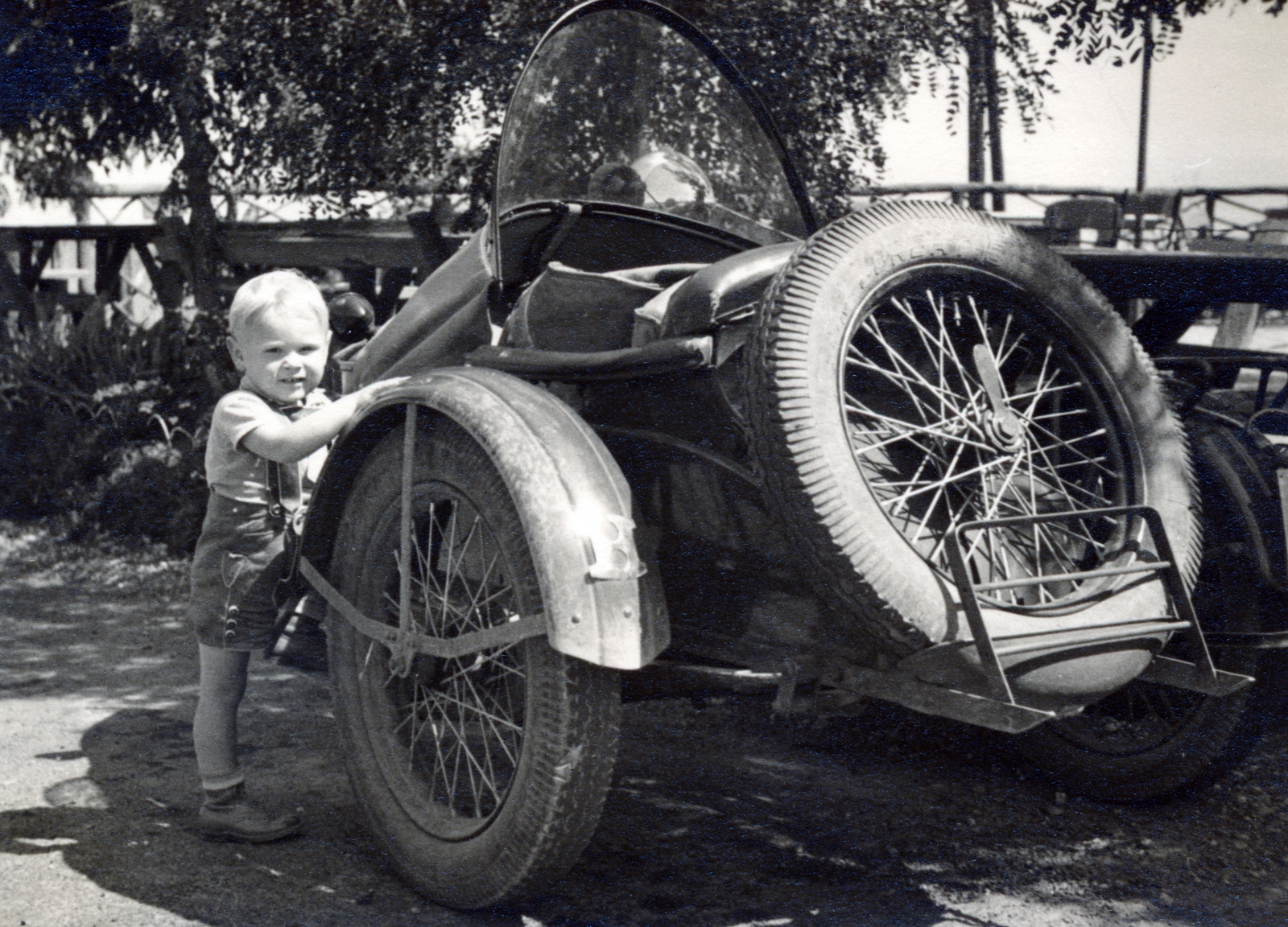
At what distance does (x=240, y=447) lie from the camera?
3.44 meters

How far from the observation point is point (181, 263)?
8.40 meters

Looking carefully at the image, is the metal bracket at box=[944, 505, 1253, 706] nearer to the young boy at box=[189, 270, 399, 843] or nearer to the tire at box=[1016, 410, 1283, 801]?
the tire at box=[1016, 410, 1283, 801]

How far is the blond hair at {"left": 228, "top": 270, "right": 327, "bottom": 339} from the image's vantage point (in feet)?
11.3

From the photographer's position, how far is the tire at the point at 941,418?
2.69m

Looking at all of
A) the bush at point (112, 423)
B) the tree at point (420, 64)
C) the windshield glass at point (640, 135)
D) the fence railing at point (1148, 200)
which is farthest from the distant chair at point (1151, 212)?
the windshield glass at point (640, 135)

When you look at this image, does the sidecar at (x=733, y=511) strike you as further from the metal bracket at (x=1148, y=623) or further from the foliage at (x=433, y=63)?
the foliage at (x=433, y=63)

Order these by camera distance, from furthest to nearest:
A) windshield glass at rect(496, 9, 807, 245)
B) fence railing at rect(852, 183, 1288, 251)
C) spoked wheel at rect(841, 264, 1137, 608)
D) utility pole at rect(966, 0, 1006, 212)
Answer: fence railing at rect(852, 183, 1288, 251), utility pole at rect(966, 0, 1006, 212), windshield glass at rect(496, 9, 807, 245), spoked wheel at rect(841, 264, 1137, 608)

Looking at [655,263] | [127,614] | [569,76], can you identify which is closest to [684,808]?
[655,263]

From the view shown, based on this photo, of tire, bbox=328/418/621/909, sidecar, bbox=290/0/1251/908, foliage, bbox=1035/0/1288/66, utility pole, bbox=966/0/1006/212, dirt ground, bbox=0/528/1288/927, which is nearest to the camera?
sidecar, bbox=290/0/1251/908

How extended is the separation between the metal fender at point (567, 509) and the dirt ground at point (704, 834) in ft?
1.94

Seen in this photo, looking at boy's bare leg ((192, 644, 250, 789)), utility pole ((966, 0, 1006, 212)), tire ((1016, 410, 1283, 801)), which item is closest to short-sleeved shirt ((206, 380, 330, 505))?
boy's bare leg ((192, 644, 250, 789))

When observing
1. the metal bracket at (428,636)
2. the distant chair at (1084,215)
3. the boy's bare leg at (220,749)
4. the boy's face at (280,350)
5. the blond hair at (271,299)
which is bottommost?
the boy's bare leg at (220,749)

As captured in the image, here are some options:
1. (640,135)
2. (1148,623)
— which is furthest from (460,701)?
(640,135)

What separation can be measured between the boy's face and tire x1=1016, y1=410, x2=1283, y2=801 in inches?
81.0
